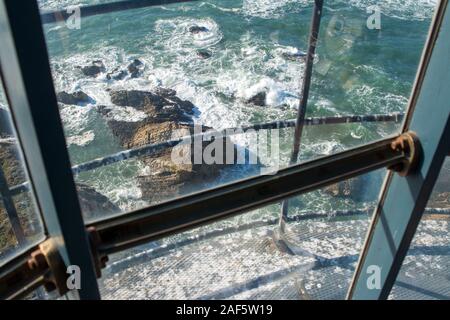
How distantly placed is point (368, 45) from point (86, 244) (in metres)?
1.25

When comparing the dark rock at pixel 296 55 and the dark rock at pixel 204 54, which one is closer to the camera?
the dark rock at pixel 204 54

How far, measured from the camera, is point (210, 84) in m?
1.61

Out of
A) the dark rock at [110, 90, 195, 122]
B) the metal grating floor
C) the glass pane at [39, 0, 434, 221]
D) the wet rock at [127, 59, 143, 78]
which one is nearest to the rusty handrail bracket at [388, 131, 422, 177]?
the glass pane at [39, 0, 434, 221]

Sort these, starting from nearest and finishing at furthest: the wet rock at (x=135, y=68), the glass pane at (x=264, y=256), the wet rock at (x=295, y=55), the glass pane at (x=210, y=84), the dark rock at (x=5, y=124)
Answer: the dark rock at (x=5, y=124)
the glass pane at (x=210, y=84)
the wet rock at (x=135, y=68)
the glass pane at (x=264, y=256)
the wet rock at (x=295, y=55)

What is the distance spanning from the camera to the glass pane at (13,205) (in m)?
0.90

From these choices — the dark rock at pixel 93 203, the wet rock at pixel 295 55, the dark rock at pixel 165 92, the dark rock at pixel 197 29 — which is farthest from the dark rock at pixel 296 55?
the dark rock at pixel 93 203

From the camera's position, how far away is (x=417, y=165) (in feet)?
4.06

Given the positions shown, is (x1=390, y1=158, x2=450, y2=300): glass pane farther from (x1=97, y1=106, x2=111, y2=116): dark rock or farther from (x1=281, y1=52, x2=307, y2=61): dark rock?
(x1=97, y1=106, x2=111, y2=116): dark rock

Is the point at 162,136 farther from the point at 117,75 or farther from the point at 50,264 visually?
the point at 50,264

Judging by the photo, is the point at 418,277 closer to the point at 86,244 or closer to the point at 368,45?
the point at 368,45

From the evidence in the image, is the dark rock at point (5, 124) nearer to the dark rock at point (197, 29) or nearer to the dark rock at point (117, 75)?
the dark rock at point (117, 75)

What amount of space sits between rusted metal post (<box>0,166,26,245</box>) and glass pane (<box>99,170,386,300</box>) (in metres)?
0.35

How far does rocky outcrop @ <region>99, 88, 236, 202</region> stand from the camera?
1.22 m

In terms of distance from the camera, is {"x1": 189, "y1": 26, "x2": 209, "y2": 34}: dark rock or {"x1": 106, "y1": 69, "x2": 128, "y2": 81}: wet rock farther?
{"x1": 189, "y1": 26, "x2": 209, "y2": 34}: dark rock
